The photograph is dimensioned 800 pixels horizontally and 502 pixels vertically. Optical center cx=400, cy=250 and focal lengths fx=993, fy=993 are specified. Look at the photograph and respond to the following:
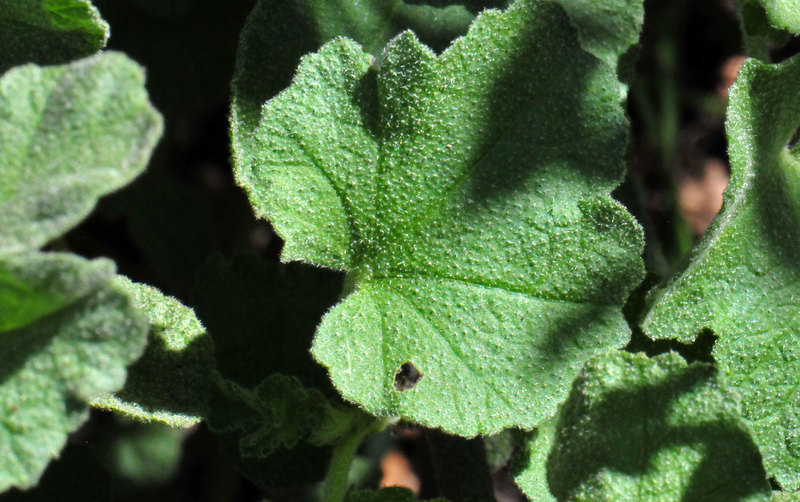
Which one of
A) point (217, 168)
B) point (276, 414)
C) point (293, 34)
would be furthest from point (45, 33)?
point (217, 168)

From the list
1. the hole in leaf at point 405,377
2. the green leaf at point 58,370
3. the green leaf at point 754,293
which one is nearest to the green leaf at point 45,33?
the green leaf at point 58,370

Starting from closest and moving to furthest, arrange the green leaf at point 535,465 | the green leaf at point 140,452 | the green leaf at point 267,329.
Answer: the green leaf at point 535,465
the green leaf at point 267,329
the green leaf at point 140,452

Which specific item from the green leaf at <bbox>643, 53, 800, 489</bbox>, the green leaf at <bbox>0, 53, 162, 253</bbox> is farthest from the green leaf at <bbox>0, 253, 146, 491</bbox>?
the green leaf at <bbox>643, 53, 800, 489</bbox>

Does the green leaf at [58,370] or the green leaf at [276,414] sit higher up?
the green leaf at [58,370]

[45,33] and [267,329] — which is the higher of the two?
[45,33]

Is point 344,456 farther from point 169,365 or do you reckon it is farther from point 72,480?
point 72,480

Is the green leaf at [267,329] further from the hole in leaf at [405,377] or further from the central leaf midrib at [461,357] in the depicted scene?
the central leaf midrib at [461,357]
